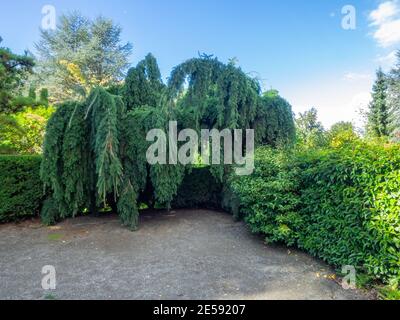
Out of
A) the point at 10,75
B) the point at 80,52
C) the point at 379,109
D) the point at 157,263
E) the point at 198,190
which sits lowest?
the point at 157,263

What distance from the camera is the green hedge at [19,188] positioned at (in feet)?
23.3

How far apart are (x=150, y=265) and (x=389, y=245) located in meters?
3.85

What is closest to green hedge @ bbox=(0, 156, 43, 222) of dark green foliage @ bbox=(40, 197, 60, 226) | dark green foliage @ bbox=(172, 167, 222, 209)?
dark green foliage @ bbox=(40, 197, 60, 226)

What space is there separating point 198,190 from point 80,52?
23555 mm

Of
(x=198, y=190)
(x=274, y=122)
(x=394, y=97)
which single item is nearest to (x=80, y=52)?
(x=198, y=190)

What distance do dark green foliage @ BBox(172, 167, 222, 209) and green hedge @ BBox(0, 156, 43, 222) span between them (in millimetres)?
4041

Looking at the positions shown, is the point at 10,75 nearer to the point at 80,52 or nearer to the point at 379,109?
the point at 80,52

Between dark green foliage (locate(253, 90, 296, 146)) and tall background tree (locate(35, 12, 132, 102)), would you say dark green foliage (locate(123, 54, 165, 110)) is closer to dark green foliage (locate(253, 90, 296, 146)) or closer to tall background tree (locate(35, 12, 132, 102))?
dark green foliage (locate(253, 90, 296, 146))

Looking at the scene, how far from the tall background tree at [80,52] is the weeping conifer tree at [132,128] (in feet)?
67.6

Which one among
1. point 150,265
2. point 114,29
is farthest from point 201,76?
point 114,29

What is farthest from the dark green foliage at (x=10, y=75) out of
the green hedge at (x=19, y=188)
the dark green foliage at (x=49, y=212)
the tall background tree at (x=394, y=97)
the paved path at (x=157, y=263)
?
the tall background tree at (x=394, y=97)

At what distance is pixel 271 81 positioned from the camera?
952cm

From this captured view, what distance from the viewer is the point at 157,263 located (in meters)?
4.82

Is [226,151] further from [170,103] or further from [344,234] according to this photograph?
[344,234]
